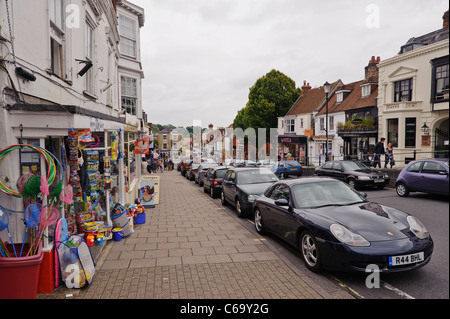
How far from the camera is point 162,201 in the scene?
1341 centimetres

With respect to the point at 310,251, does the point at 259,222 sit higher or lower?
lower

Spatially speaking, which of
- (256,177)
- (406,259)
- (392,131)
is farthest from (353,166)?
(406,259)

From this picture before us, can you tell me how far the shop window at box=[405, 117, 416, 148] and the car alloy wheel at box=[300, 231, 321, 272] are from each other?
17.6 m

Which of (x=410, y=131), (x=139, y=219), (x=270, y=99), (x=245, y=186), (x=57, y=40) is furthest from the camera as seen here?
(x=270, y=99)

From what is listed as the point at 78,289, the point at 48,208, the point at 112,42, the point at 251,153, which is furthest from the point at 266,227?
the point at 251,153

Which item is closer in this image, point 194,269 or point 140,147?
point 194,269

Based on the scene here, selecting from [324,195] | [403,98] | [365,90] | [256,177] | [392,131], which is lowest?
[256,177]

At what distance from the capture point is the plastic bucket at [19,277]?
3.67 m

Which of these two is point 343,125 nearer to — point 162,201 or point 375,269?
point 162,201

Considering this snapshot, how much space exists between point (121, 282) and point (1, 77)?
3.44 meters

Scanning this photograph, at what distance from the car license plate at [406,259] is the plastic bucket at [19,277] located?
481cm

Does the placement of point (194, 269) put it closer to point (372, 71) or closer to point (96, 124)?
point (96, 124)

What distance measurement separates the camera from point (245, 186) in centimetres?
992

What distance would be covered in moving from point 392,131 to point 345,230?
2156 centimetres
